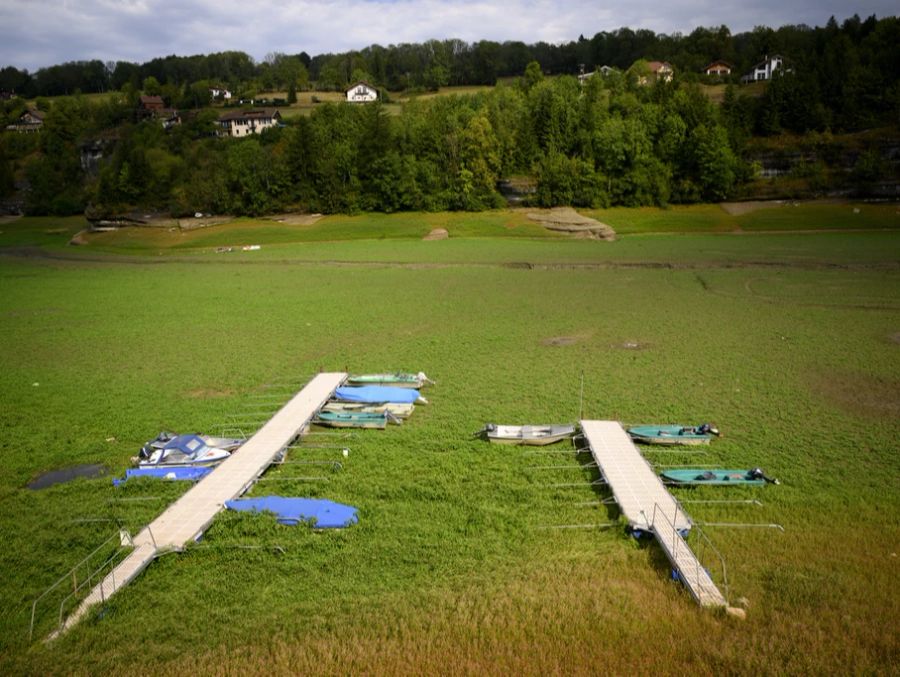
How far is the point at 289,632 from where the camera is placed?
10.6 meters

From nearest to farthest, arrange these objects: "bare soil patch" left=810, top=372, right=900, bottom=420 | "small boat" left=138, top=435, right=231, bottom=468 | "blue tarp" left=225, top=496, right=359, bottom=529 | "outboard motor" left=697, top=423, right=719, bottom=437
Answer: "blue tarp" left=225, top=496, right=359, bottom=529 → "small boat" left=138, top=435, right=231, bottom=468 → "outboard motor" left=697, top=423, right=719, bottom=437 → "bare soil patch" left=810, top=372, right=900, bottom=420

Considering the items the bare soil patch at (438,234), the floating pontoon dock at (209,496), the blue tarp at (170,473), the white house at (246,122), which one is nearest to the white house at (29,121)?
the white house at (246,122)

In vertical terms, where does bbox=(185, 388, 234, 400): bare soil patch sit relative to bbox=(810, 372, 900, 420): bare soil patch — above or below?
below

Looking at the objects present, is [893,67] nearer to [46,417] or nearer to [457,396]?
[457,396]

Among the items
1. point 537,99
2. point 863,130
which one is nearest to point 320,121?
point 537,99

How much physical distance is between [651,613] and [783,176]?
69768 mm

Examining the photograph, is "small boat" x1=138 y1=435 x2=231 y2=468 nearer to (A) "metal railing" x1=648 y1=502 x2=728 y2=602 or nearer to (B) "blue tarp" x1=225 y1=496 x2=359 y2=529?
(B) "blue tarp" x1=225 y1=496 x2=359 y2=529

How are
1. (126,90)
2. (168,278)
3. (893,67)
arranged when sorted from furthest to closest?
Result: 1. (126,90)
2. (893,67)
3. (168,278)

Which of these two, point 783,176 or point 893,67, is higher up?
point 893,67

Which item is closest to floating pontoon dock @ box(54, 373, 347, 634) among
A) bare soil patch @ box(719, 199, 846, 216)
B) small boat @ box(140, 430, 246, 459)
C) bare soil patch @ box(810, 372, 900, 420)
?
small boat @ box(140, 430, 246, 459)

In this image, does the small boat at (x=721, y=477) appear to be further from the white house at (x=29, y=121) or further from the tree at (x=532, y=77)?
the white house at (x=29, y=121)

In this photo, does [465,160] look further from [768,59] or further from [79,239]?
[768,59]

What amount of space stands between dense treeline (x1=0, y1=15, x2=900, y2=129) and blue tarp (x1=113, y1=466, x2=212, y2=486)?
253ft

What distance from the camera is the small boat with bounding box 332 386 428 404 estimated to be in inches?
828
